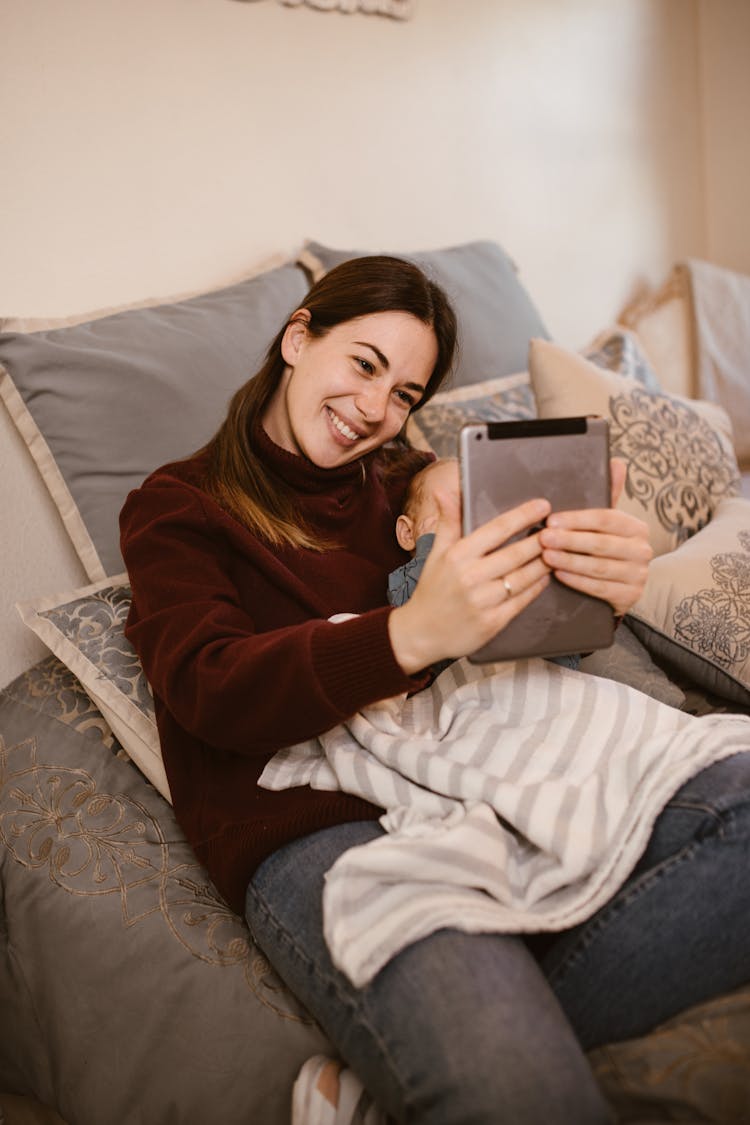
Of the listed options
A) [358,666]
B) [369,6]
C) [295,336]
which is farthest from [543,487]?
[369,6]

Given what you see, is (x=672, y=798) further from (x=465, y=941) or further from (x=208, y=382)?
(x=208, y=382)

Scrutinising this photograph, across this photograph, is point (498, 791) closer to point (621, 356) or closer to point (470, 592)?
point (470, 592)

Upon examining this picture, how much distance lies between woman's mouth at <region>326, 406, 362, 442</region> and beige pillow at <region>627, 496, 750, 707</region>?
0.47 m

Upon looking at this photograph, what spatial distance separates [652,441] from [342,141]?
92 cm

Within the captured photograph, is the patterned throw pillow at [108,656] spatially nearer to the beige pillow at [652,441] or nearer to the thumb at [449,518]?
the thumb at [449,518]

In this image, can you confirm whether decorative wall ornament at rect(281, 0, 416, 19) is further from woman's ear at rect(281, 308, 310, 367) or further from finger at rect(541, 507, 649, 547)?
finger at rect(541, 507, 649, 547)

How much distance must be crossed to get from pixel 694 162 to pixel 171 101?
1.81 meters

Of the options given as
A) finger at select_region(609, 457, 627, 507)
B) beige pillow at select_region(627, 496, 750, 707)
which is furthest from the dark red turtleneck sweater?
beige pillow at select_region(627, 496, 750, 707)

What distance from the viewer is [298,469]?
1.13 metres

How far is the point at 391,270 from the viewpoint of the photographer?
3.74 ft

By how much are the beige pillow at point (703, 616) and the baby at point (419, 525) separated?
9.8 inches

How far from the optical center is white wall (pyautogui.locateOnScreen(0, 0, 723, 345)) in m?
1.50

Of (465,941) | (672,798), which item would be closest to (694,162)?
(672,798)

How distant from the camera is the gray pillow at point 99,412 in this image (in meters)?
1.31
